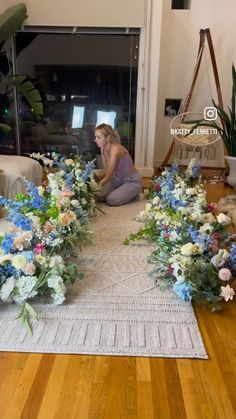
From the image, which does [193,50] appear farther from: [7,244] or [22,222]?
[7,244]

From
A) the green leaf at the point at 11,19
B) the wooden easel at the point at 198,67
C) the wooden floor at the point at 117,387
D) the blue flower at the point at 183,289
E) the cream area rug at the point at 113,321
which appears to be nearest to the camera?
the wooden floor at the point at 117,387

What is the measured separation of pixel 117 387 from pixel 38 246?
0.80 m

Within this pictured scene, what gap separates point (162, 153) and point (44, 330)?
4226 millimetres

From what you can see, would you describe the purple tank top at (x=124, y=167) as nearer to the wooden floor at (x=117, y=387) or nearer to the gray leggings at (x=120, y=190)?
the gray leggings at (x=120, y=190)

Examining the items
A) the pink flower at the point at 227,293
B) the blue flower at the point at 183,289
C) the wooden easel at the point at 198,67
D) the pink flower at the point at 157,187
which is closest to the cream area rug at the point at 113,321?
the blue flower at the point at 183,289

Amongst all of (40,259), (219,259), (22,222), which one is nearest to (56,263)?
(40,259)

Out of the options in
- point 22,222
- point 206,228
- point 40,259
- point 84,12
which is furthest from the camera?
point 84,12

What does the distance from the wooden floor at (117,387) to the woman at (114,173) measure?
6.83ft

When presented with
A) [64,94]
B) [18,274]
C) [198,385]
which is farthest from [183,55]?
[198,385]

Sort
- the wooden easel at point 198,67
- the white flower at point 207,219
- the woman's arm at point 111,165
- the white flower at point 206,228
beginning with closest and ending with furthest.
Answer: the white flower at point 206,228 < the white flower at point 207,219 < the woman's arm at point 111,165 < the wooden easel at point 198,67

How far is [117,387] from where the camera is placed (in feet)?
4.19

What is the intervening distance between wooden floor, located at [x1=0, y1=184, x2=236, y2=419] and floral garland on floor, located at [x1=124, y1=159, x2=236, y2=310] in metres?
0.33

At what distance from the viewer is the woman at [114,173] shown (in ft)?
11.0

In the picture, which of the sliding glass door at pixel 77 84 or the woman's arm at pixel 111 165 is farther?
the sliding glass door at pixel 77 84
